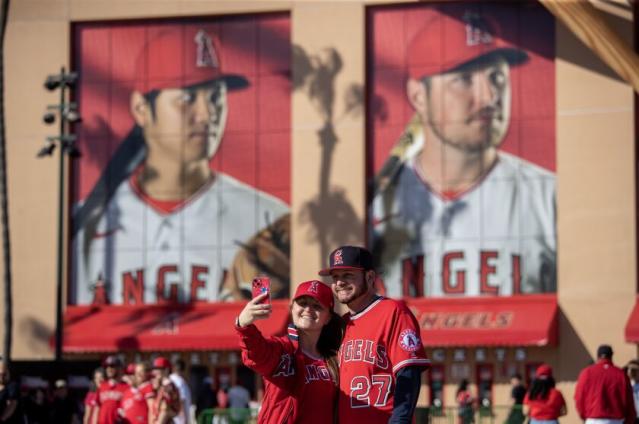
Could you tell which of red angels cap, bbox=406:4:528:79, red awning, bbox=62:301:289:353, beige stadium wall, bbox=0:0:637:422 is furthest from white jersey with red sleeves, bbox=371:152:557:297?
red awning, bbox=62:301:289:353

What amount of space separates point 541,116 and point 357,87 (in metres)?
4.68

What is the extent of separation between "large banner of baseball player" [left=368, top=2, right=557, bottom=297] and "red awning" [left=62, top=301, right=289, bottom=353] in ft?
12.7

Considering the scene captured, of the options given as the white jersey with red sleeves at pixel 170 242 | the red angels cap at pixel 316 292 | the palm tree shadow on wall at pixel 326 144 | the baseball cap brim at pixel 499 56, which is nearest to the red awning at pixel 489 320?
the palm tree shadow on wall at pixel 326 144

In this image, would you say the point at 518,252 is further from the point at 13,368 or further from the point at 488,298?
the point at 13,368

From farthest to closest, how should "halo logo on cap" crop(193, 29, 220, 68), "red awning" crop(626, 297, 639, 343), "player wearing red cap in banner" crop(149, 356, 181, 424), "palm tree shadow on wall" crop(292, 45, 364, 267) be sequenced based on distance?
"halo logo on cap" crop(193, 29, 220, 68) < "palm tree shadow on wall" crop(292, 45, 364, 267) < "red awning" crop(626, 297, 639, 343) < "player wearing red cap in banner" crop(149, 356, 181, 424)

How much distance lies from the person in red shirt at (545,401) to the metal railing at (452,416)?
10.2 feet

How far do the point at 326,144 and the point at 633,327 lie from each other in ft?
30.0

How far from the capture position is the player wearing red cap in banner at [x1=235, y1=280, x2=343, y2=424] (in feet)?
32.8

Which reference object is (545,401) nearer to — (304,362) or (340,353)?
(340,353)

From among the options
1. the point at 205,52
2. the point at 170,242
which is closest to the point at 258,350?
the point at 170,242

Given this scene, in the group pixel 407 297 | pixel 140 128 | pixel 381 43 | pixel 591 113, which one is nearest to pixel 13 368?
pixel 140 128

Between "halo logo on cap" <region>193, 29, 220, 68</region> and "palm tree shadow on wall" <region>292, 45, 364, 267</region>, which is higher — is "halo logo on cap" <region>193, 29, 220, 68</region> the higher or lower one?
the higher one

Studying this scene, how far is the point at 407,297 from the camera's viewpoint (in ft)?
120

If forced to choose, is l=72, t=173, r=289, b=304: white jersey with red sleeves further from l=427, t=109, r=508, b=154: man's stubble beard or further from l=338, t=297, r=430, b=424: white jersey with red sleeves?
l=338, t=297, r=430, b=424: white jersey with red sleeves
